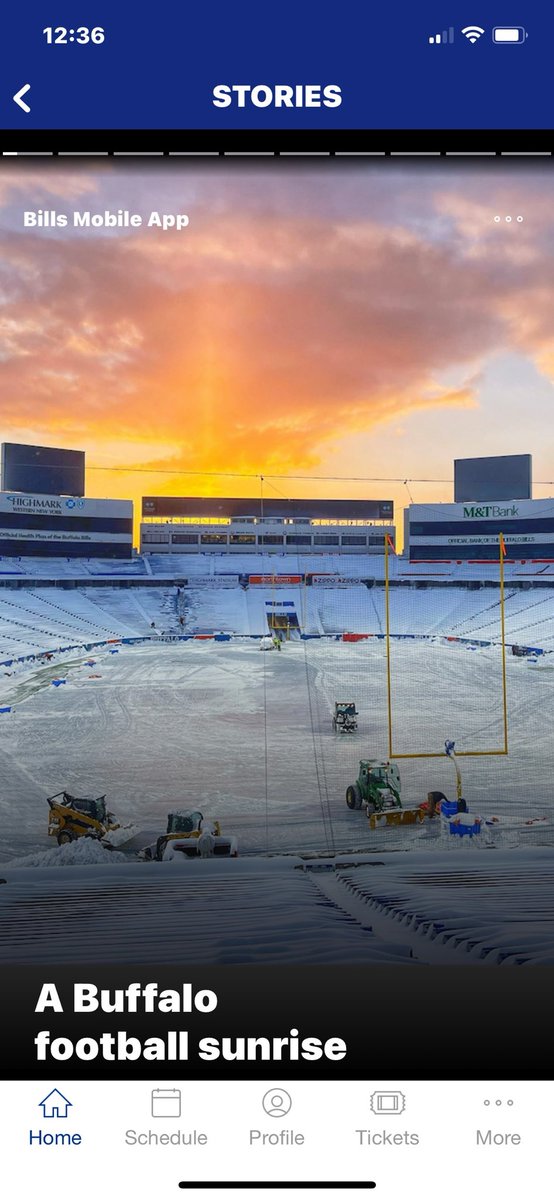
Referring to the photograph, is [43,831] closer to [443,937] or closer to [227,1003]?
[443,937]

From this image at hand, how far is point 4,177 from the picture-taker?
5.83ft

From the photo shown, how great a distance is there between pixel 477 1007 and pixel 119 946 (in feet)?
2.83

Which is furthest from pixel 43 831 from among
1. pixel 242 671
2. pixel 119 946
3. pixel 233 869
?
pixel 242 671

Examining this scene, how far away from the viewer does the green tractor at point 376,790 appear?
702 cm

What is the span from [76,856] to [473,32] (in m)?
5.53

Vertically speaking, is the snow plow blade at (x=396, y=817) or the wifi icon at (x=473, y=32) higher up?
the wifi icon at (x=473, y=32)
